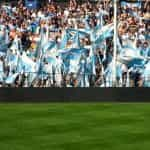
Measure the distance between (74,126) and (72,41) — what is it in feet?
22.9

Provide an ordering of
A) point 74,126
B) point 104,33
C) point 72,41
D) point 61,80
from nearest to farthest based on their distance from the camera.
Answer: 1. point 74,126
2. point 61,80
3. point 104,33
4. point 72,41

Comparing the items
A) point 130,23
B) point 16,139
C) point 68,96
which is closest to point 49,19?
point 130,23

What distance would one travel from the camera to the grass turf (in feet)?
26.9

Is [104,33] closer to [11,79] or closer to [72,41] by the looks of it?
[72,41]

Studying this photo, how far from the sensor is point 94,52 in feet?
54.7

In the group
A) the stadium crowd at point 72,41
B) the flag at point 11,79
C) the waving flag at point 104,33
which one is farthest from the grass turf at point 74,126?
the waving flag at point 104,33

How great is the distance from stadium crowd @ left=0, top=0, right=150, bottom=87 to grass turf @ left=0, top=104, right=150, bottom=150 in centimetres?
277

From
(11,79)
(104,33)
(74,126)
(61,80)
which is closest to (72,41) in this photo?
(104,33)

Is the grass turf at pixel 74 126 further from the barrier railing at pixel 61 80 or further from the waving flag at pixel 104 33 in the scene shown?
the waving flag at pixel 104 33

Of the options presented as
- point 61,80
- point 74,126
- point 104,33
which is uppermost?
point 104,33

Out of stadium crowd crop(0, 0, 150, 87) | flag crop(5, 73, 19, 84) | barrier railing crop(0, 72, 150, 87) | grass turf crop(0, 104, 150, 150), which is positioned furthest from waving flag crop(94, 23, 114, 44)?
grass turf crop(0, 104, 150, 150)

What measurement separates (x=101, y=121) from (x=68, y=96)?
10.9ft

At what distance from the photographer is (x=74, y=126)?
10.2m

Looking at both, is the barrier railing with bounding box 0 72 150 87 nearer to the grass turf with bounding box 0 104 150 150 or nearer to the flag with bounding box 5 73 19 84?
the flag with bounding box 5 73 19 84
